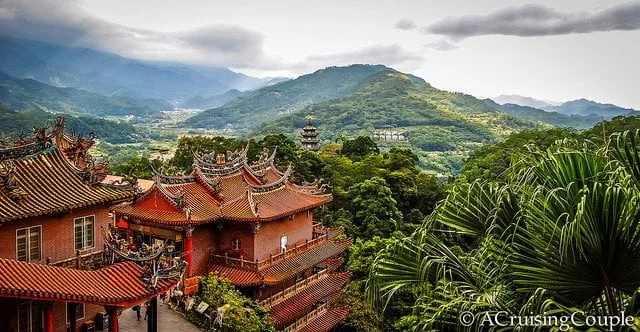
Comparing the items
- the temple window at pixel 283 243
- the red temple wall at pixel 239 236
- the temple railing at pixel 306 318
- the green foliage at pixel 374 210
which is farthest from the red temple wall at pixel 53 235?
the green foliage at pixel 374 210

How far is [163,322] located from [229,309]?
7.30ft

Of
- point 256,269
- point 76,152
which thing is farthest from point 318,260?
point 76,152

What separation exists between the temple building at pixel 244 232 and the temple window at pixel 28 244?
6.31 metres

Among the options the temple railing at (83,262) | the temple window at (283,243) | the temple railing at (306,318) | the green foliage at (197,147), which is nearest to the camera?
the temple railing at (83,262)

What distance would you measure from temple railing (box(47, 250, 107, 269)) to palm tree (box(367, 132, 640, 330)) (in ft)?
29.6

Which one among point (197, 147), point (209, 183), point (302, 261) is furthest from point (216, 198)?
point (197, 147)

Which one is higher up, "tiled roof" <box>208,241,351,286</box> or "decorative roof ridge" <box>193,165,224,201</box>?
"decorative roof ridge" <box>193,165,224,201</box>

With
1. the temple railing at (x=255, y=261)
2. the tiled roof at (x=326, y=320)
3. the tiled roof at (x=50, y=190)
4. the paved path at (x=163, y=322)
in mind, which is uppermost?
the tiled roof at (x=50, y=190)

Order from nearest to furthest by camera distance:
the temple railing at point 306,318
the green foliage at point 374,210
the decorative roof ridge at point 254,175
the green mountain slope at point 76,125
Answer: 1. the temple railing at point 306,318
2. the decorative roof ridge at point 254,175
3. the green foliage at point 374,210
4. the green mountain slope at point 76,125

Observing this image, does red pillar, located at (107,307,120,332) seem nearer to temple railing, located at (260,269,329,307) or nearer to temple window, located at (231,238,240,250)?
temple railing, located at (260,269,329,307)

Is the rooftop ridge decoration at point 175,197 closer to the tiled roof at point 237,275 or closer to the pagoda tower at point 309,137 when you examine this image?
the tiled roof at point 237,275

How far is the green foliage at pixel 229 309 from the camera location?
58.7 ft

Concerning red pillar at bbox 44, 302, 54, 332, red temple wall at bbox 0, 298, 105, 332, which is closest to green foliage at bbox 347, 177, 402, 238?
red temple wall at bbox 0, 298, 105, 332

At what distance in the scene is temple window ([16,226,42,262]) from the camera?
13.1 metres
